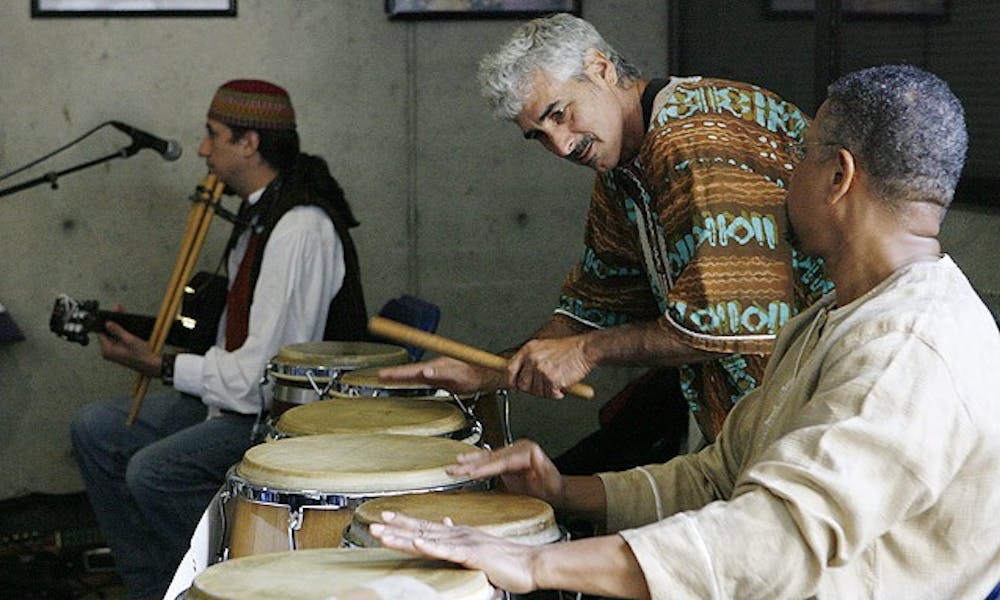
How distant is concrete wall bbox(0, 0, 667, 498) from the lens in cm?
499

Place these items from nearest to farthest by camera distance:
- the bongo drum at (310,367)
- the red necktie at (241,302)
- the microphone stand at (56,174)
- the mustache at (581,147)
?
the mustache at (581,147) < the bongo drum at (310,367) < the red necktie at (241,302) < the microphone stand at (56,174)

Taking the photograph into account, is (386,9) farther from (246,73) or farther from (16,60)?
(16,60)

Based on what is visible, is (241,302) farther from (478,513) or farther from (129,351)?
(478,513)

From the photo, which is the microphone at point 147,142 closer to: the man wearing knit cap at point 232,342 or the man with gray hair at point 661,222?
the man wearing knit cap at point 232,342

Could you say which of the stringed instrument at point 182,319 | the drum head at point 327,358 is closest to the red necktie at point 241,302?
the stringed instrument at point 182,319

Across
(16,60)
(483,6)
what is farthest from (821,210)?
(16,60)

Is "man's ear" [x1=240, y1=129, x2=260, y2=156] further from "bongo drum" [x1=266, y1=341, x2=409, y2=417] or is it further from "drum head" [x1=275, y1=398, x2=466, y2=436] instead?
"drum head" [x1=275, y1=398, x2=466, y2=436]

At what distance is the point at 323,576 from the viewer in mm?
1820

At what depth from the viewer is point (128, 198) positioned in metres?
5.06

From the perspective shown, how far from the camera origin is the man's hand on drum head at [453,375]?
3084mm

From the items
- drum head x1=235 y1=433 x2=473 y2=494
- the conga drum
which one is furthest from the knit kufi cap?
drum head x1=235 y1=433 x2=473 y2=494

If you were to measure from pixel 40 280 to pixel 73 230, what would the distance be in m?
0.20

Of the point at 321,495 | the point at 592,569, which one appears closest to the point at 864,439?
the point at 592,569

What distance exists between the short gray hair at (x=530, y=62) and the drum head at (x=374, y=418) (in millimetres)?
593
